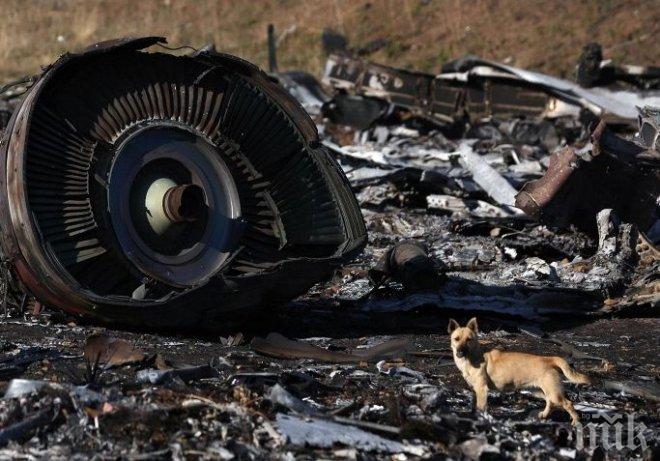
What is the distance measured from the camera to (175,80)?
24.7 feet

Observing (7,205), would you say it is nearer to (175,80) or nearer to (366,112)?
(175,80)

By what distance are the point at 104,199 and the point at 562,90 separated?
13.3 metres

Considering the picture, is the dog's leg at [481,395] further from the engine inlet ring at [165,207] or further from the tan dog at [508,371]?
the engine inlet ring at [165,207]

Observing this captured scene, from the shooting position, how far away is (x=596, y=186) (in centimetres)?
1010

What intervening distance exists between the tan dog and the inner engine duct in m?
1.66

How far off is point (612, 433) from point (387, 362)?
163cm

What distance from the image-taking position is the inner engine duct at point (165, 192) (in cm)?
653

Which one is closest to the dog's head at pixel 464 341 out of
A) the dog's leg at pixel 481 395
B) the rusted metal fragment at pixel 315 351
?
the dog's leg at pixel 481 395

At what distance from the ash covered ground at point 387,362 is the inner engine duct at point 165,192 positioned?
0.31 meters

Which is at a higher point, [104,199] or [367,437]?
[104,199]

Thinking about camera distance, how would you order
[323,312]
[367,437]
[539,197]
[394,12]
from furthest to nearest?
1. [394,12]
2. [539,197]
3. [323,312]
4. [367,437]

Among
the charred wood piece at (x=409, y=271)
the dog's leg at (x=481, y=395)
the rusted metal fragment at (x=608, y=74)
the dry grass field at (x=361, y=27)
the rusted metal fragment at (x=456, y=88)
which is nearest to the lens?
the dog's leg at (x=481, y=395)

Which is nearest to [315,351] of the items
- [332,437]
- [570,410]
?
[570,410]

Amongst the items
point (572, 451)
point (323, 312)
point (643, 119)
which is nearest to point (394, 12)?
point (643, 119)
